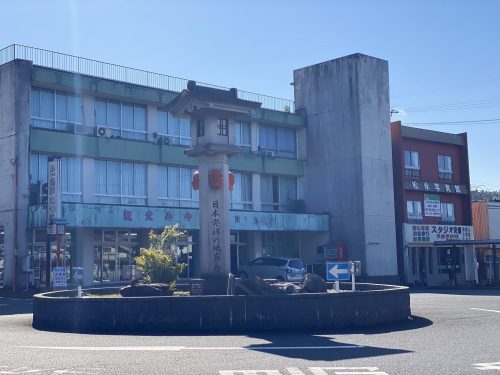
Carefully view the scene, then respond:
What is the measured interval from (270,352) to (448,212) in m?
38.9

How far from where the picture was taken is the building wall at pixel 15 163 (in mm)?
32031

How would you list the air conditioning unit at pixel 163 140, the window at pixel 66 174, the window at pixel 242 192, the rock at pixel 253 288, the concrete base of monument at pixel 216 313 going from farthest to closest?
the window at pixel 242 192 → the air conditioning unit at pixel 163 140 → the window at pixel 66 174 → the rock at pixel 253 288 → the concrete base of monument at pixel 216 313

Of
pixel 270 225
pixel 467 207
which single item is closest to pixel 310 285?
pixel 270 225

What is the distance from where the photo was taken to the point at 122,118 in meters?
36.6

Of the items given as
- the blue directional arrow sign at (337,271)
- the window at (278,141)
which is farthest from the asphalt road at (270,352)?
the window at (278,141)

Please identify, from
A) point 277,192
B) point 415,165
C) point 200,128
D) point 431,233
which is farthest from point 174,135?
point 431,233

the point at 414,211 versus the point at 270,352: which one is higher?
the point at 414,211

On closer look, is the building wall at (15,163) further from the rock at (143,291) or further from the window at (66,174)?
the rock at (143,291)

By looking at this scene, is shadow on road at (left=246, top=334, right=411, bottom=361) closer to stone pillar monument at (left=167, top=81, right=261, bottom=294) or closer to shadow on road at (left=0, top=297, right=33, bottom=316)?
stone pillar monument at (left=167, top=81, right=261, bottom=294)

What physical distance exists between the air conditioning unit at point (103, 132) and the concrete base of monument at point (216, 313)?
64.8 ft

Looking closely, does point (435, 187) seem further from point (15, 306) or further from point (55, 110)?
point (15, 306)

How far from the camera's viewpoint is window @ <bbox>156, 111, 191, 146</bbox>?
125 feet

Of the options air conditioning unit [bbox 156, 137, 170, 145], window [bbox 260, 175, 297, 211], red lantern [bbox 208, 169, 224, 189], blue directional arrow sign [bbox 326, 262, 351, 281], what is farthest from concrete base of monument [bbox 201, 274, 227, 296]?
window [bbox 260, 175, 297, 211]

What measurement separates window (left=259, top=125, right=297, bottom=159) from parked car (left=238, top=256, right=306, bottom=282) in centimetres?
947
